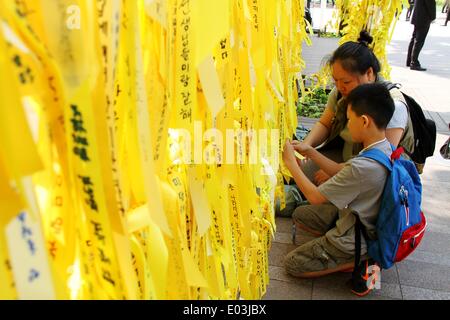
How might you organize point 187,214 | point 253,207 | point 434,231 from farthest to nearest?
point 434,231, point 253,207, point 187,214

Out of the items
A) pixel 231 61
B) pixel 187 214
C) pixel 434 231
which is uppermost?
pixel 231 61

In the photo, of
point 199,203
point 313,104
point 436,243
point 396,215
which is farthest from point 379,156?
point 313,104

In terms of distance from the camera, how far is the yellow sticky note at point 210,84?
0.72m

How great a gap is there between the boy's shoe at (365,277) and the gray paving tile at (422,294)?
204mm

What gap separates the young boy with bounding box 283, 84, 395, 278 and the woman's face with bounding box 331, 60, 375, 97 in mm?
293

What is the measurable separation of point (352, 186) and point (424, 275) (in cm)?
86

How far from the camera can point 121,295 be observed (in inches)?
22.3

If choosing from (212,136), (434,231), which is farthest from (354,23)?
(212,136)

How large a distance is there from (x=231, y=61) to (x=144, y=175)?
47 centimetres

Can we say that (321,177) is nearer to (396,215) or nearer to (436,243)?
(396,215)

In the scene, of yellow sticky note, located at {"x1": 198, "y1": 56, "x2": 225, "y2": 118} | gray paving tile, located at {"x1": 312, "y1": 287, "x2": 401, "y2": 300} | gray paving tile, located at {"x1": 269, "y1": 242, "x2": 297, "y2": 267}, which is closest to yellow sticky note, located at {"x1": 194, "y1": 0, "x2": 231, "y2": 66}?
yellow sticky note, located at {"x1": 198, "y1": 56, "x2": 225, "y2": 118}

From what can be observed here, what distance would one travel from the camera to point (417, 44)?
7.44 m

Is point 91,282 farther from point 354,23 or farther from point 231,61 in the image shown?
point 354,23

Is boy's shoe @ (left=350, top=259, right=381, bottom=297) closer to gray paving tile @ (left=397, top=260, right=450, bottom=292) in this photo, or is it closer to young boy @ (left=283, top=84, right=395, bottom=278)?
young boy @ (left=283, top=84, right=395, bottom=278)
